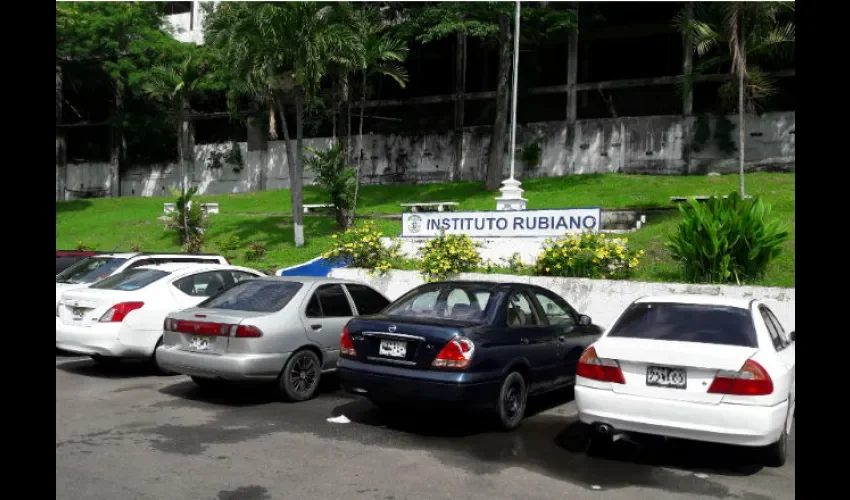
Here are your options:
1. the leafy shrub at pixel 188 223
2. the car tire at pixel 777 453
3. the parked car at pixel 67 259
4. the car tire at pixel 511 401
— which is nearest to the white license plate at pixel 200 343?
the car tire at pixel 511 401

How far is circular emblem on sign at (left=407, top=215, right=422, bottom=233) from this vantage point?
56.2 feet

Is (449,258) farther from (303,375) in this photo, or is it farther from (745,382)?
(745,382)

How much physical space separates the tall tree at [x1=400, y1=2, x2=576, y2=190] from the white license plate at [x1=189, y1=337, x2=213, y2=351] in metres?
22.2

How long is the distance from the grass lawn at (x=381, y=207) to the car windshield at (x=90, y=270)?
781 centimetres

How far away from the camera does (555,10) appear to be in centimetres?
3088

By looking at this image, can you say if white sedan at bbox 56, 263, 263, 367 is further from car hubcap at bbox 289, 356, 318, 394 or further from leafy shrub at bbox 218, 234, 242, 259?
leafy shrub at bbox 218, 234, 242, 259

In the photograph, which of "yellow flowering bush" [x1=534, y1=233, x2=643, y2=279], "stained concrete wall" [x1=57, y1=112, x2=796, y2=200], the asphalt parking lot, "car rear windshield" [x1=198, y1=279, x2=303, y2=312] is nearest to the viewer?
the asphalt parking lot

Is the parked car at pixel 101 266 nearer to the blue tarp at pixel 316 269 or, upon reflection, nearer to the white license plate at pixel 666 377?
the blue tarp at pixel 316 269

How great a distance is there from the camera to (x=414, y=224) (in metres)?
17.2

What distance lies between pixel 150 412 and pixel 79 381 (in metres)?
2.30

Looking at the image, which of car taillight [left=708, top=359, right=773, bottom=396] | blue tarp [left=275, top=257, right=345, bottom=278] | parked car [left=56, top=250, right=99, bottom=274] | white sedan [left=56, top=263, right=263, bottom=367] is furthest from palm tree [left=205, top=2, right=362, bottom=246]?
car taillight [left=708, top=359, right=773, bottom=396]

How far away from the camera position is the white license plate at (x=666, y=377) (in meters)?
5.95
